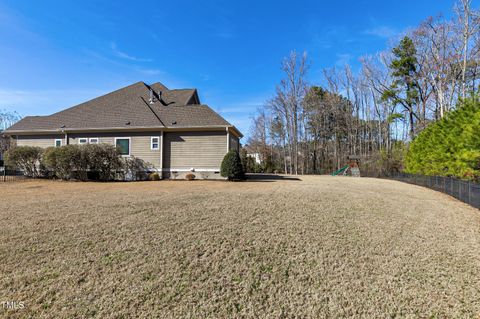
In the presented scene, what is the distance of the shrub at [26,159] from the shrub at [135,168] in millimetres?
4800

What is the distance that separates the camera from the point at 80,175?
12.5 meters

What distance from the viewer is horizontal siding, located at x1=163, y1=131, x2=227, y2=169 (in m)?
13.3

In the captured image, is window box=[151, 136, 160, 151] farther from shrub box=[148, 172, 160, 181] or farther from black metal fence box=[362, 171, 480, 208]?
black metal fence box=[362, 171, 480, 208]

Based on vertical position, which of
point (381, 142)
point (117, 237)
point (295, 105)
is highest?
point (295, 105)

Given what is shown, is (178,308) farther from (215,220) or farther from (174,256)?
(215,220)

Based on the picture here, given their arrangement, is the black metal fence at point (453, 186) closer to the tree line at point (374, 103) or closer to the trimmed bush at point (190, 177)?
the tree line at point (374, 103)

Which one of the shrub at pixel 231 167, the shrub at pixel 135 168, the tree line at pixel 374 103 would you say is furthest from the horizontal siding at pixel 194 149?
the tree line at pixel 374 103

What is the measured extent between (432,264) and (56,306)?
4.82m

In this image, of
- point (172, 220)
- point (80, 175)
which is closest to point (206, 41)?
point (80, 175)

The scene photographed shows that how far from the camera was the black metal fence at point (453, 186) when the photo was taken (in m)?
7.57

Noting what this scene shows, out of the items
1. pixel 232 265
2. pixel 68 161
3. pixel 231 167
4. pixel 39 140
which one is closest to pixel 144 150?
pixel 68 161

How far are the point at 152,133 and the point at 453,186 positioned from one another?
1504cm

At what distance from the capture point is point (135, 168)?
13.8 meters

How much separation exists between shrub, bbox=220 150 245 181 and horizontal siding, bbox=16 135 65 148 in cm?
1094
